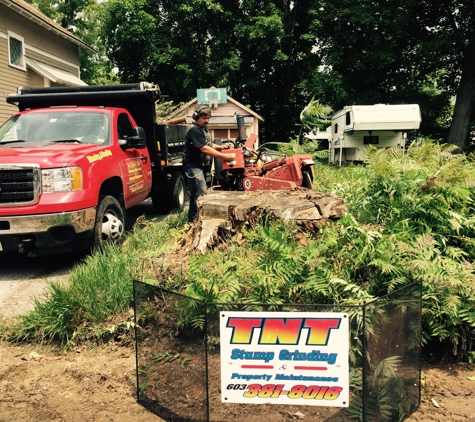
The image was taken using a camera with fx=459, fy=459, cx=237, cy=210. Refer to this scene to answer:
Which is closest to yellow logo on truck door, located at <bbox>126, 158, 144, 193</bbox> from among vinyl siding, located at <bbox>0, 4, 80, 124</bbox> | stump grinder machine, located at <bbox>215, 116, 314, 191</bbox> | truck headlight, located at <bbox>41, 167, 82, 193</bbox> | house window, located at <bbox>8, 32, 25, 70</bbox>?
stump grinder machine, located at <bbox>215, 116, 314, 191</bbox>

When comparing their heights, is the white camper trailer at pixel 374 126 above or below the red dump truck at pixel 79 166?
above

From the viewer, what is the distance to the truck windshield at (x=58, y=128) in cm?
650

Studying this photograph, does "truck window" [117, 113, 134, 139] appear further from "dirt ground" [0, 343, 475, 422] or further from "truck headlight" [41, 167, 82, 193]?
"dirt ground" [0, 343, 475, 422]

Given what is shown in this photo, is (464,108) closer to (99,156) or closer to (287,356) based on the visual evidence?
(99,156)

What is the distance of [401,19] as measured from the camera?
2430 cm

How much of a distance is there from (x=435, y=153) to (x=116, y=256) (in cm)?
392

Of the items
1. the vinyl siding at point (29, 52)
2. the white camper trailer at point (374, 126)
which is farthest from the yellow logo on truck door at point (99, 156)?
the white camper trailer at point (374, 126)

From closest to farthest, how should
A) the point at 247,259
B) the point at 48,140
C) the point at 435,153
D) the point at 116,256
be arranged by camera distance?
the point at 247,259 < the point at 116,256 < the point at 435,153 < the point at 48,140

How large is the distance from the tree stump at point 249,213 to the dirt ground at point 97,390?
1429mm

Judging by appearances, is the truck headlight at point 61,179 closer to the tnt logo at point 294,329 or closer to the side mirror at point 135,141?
the side mirror at point 135,141

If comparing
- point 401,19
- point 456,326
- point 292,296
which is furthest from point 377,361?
point 401,19

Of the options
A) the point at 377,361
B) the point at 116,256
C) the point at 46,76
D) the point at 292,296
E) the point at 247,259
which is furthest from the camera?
the point at 46,76

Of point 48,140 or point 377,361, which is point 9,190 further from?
point 377,361

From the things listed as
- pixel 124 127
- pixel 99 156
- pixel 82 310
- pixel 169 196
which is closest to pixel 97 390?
pixel 82 310
